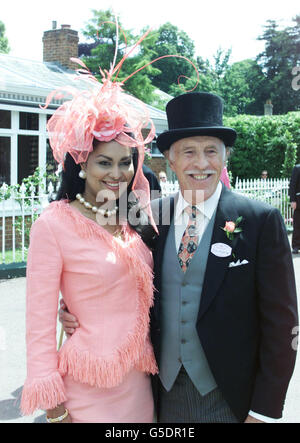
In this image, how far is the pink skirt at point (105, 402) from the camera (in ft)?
6.85

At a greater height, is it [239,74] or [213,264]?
[239,74]

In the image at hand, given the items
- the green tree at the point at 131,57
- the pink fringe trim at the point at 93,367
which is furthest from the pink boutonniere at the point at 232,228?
the green tree at the point at 131,57

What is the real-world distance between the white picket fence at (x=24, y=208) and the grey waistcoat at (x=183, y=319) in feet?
21.0

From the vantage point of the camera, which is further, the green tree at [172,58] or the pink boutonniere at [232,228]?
the green tree at [172,58]

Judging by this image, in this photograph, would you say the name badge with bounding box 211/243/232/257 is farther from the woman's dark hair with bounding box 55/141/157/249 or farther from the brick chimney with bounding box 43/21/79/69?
the brick chimney with bounding box 43/21/79/69

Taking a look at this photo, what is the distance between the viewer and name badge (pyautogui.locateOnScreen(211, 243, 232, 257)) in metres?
2.05

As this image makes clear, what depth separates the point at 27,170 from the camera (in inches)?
492

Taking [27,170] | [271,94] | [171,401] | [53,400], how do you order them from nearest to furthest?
[53,400] → [171,401] → [27,170] → [271,94]

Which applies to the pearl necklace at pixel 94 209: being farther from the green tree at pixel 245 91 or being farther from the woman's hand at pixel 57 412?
the green tree at pixel 245 91

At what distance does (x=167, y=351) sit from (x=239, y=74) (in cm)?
5344

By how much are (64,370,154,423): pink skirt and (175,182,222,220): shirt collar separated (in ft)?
2.45
